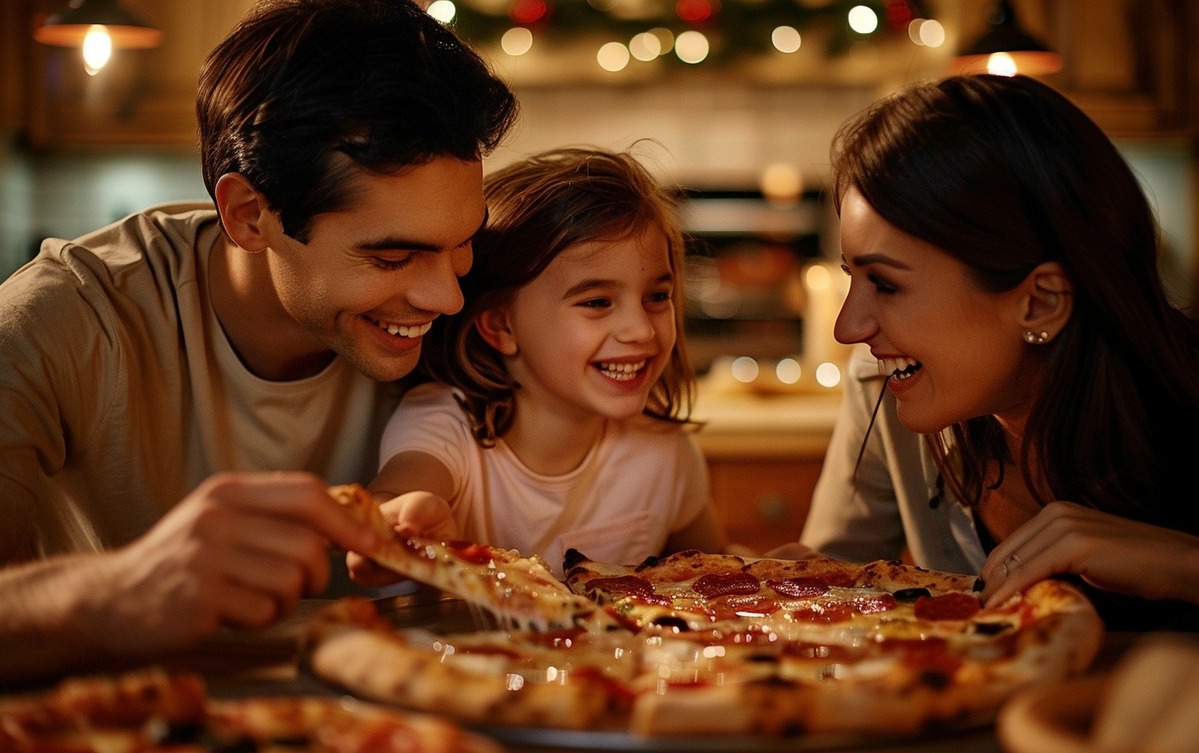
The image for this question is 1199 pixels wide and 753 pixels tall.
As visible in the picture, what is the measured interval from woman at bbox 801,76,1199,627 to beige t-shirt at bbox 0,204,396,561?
93cm

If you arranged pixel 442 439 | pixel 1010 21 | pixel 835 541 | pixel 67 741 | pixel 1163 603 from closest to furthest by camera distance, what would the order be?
pixel 67 741 → pixel 1163 603 → pixel 442 439 → pixel 835 541 → pixel 1010 21

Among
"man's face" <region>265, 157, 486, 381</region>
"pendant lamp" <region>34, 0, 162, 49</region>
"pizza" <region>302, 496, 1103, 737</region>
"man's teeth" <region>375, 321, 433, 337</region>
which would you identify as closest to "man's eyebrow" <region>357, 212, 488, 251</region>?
"man's face" <region>265, 157, 486, 381</region>

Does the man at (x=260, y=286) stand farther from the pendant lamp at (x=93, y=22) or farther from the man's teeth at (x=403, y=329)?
the pendant lamp at (x=93, y=22)

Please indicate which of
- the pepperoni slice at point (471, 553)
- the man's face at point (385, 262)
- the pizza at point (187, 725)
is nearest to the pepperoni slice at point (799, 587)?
the pepperoni slice at point (471, 553)

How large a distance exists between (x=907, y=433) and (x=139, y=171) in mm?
4067

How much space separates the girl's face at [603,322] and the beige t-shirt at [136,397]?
0.32 meters

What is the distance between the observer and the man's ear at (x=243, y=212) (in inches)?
75.4

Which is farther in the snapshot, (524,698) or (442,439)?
Result: (442,439)

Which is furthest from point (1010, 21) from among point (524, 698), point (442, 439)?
point (524, 698)

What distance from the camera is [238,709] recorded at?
1019mm

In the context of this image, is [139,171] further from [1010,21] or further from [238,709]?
[238,709]

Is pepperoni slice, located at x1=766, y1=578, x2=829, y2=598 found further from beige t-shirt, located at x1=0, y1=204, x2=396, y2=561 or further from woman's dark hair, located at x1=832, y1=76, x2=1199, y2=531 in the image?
beige t-shirt, located at x1=0, y1=204, x2=396, y2=561

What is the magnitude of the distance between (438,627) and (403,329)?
60cm

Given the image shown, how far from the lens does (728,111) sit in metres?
5.28
